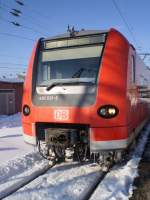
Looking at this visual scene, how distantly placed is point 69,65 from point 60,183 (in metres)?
2.51

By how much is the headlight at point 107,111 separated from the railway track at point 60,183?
113 centimetres

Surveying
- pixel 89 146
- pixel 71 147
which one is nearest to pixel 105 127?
pixel 89 146

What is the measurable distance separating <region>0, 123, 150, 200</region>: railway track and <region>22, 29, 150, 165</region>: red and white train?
1.02 feet

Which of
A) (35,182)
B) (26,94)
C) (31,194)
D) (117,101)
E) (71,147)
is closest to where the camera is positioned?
(31,194)

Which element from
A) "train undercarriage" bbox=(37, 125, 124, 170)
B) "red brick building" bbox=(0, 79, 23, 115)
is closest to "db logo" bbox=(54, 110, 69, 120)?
"train undercarriage" bbox=(37, 125, 124, 170)

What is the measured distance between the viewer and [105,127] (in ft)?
19.6

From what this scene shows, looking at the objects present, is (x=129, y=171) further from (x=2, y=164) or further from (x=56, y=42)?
(x=56, y=42)

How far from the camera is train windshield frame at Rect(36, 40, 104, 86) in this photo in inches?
256

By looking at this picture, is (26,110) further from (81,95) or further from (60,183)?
(60,183)

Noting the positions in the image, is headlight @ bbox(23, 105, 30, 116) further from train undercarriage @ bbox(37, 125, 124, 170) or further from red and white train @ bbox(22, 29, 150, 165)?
train undercarriage @ bbox(37, 125, 124, 170)

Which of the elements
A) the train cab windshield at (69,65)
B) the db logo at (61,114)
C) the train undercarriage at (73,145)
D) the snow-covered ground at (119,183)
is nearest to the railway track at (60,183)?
the snow-covered ground at (119,183)

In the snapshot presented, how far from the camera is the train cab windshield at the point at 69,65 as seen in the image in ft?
21.3

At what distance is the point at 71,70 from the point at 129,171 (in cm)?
236

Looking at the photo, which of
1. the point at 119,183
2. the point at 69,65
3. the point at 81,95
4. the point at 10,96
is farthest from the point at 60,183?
the point at 10,96
